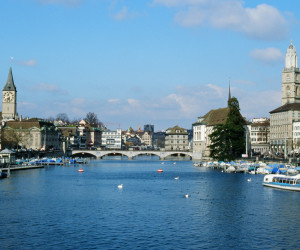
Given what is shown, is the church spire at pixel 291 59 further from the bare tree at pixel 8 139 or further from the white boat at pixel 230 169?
the bare tree at pixel 8 139

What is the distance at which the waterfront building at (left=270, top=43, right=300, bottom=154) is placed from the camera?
165 m

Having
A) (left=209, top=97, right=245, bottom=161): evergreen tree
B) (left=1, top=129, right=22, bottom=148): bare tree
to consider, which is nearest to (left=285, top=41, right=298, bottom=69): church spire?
(left=209, top=97, right=245, bottom=161): evergreen tree

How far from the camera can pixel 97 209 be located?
55.6 meters

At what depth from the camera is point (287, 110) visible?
6540 inches

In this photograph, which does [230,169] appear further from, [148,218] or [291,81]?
[291,81]

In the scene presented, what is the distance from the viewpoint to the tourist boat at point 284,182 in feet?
244

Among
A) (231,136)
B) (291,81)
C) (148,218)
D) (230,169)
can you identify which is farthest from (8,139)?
(148,218)

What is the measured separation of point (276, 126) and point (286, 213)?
409 feet

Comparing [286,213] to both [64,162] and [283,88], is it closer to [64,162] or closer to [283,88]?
[64,162]

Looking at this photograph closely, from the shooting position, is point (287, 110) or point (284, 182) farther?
point (287, 110)

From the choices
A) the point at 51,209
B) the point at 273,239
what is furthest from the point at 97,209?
the point at 273,239

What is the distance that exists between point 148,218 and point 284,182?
32633 millimetres

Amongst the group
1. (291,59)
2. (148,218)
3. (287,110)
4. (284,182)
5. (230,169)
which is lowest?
(148,218)

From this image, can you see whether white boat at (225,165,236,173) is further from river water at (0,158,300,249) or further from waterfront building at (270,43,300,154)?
river water at (0,158,300,249)
